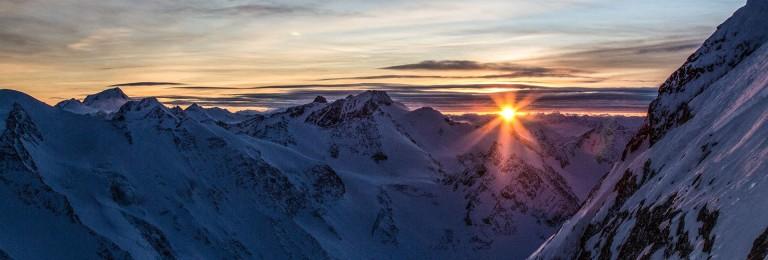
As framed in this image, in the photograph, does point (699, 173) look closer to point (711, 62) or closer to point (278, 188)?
point (711, 62)

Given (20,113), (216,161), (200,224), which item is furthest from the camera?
(216,161)

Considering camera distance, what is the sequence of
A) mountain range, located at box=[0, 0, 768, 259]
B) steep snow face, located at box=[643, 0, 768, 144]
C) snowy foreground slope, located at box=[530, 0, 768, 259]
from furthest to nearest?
steep snow face, located at box=[643, 0, 768, 144] < mountain range, located at box=[0, 0, 768, 259] < snowy foreground slope, located at box=[530, 0, 768, 259]

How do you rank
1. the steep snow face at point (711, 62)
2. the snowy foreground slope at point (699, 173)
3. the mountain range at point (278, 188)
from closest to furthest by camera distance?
the snowy foreground slope at point (699, 173) < the mountain range at point (278, 188) < the steep snow face at point (711, 62)

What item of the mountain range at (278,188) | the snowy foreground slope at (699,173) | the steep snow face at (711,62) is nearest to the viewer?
the snowy foreground slope at (699,173)

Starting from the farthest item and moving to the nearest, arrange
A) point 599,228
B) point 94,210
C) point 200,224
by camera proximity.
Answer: point 200,224
point 94,210
point 599,228

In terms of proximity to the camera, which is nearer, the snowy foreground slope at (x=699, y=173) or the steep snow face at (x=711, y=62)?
the snowy foreground slope at (x=699, y=173)

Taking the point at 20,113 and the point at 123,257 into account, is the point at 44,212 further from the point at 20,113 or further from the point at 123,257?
the point at 20,113

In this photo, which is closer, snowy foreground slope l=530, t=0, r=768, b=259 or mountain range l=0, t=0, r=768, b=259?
snowy foreground slope l=530, t=0, r=768, b=259

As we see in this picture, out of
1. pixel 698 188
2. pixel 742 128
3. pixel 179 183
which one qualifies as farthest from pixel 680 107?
pixel 179 183
